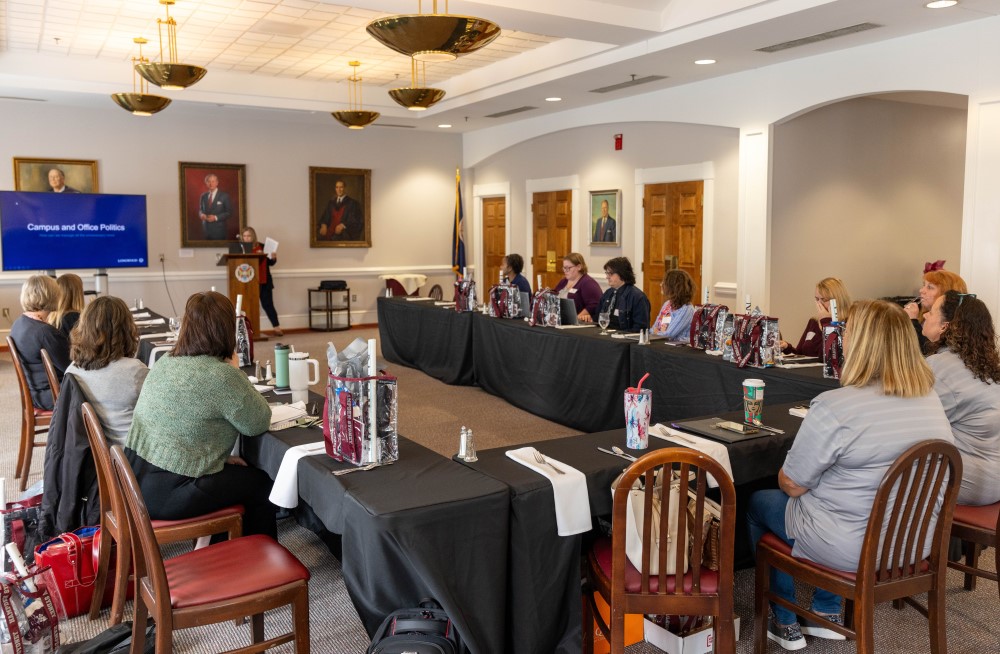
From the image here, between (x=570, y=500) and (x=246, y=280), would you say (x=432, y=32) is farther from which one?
(x=246, y=280)

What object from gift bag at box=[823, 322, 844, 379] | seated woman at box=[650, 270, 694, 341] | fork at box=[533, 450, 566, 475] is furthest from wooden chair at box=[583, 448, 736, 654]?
seated woman at box=[650, 270, 694, 341]

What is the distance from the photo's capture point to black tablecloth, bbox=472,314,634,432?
5.39m

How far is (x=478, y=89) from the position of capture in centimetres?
930

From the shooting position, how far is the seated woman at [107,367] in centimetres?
329

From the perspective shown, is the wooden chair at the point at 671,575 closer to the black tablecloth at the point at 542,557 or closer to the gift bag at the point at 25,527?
the black tablecloth at the point at 542,557

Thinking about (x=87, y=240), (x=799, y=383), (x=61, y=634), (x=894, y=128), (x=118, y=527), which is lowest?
(x=61, y=634)

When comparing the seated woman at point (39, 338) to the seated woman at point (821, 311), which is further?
the seated woman at point (821, 311)

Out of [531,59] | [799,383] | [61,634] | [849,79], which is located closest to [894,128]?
[849,79]

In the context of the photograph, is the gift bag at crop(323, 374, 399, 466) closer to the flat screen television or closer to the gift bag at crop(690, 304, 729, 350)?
the gift bag at crop(690, 304, 729, 350)

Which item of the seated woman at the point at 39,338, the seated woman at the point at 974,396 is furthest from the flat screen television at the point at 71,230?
the seated woman at the point at 974,396

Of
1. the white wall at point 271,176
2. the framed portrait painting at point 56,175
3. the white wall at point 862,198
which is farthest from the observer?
the white wall at point 271,176

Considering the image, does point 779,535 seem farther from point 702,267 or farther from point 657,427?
point 702,267

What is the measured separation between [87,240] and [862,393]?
9676mm

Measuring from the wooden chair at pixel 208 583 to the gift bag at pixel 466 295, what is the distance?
488 centimetres
